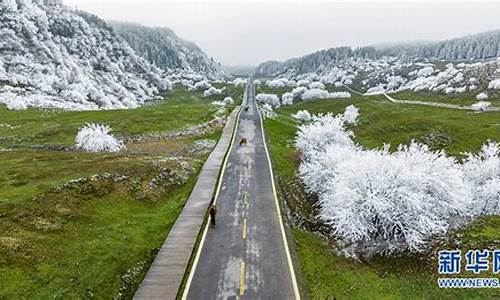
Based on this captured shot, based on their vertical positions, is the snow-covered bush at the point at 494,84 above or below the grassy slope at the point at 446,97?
above

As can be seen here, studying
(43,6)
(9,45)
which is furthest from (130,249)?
(43,6)

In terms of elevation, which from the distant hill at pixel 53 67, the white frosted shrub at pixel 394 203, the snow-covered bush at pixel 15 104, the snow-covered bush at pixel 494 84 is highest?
the distant hill at pixel 53 67

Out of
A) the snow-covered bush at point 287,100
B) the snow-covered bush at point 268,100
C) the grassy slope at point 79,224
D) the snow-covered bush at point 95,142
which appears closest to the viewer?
the grassy slope at point 79,224

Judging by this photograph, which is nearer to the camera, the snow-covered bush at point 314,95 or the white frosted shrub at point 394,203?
the white frosted shrub at point 394,203

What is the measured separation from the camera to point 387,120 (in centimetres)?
11919

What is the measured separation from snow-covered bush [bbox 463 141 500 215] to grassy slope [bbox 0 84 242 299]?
93.3 ft

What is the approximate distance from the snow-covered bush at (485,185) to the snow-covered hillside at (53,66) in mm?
102727

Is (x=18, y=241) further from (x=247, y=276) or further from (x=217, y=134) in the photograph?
(x=217, y=134)

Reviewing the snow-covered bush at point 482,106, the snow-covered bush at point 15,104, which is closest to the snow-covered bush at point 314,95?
the snow-covered bush at point 482,106

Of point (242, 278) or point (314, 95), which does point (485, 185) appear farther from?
point (314, 95)

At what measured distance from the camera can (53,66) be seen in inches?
5832

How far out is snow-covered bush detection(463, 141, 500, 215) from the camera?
40000mm

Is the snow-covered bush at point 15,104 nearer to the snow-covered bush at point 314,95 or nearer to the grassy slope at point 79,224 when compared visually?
the grassy slope at point 79,224

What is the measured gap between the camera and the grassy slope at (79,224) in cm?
2167
